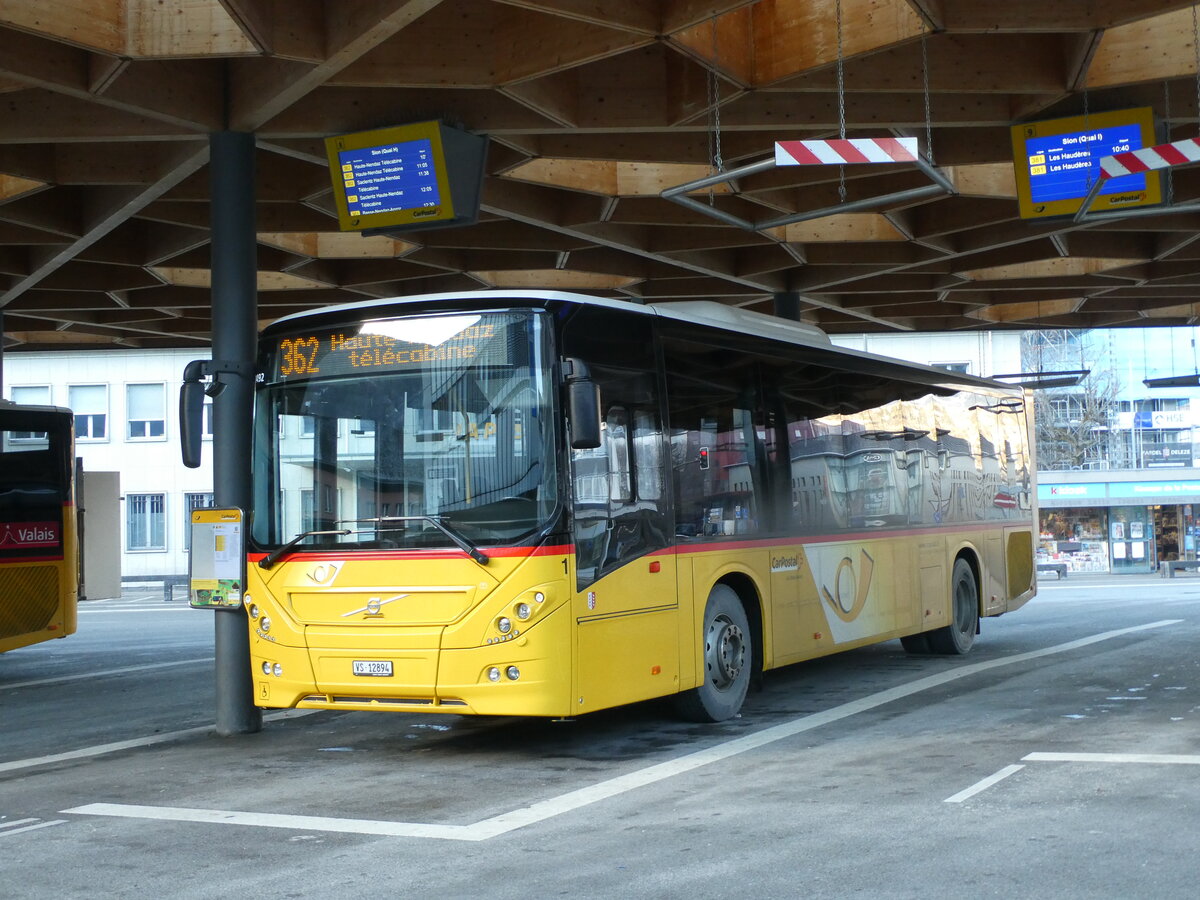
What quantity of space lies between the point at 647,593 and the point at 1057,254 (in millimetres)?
11967

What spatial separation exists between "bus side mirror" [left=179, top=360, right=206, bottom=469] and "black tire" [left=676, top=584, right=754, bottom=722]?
13.2 feet

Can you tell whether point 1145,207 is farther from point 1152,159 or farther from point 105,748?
point 105,748

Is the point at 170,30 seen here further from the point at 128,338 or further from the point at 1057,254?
the point at 128,338

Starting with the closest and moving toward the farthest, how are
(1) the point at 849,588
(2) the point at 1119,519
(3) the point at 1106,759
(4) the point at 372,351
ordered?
(3) the point at 1106,759, (4) the point at 372,351, (1) the point at 849,588, (2) the point at 1119,519

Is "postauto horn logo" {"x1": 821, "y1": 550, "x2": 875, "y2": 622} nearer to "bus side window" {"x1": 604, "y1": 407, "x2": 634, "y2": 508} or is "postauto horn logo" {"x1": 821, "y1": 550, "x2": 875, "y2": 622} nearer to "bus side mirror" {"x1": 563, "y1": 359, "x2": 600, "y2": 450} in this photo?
"bus side window" {"x1": 604, "y1": 407, "x2": 634, "y2": 508}

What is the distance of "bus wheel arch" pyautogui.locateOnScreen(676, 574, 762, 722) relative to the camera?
1089 centimetres

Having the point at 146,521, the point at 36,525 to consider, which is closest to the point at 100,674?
the point at 36,525

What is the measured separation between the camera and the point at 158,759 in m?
10.3

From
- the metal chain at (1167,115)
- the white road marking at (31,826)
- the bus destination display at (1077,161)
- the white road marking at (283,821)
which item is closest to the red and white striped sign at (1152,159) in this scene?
the metal chain at (1167,115)

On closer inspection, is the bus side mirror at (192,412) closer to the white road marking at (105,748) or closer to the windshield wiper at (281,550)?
the windshield wiper at (281,550)

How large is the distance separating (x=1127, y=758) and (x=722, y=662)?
3.28 meters

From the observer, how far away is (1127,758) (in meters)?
8.82

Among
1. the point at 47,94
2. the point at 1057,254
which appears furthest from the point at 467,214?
the point at 1057,254

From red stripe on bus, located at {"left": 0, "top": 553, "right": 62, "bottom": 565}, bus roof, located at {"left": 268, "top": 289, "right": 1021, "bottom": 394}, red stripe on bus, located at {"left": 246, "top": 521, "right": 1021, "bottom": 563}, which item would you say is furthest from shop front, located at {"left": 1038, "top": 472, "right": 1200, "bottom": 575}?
red stripe on bus, located at {"left": 0, "top": 553, "right": 62, "bottom": 565}
